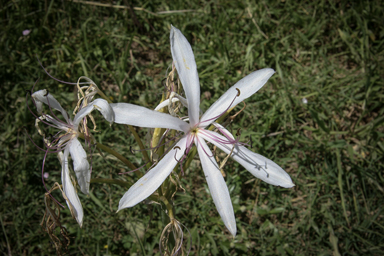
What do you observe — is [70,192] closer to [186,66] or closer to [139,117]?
[139,117]

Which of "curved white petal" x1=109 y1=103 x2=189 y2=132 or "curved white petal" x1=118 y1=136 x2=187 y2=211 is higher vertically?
"curved white petal" x1=109 y1=103 x2=189 y2=132

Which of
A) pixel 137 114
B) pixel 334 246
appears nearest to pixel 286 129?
pixel 334 246

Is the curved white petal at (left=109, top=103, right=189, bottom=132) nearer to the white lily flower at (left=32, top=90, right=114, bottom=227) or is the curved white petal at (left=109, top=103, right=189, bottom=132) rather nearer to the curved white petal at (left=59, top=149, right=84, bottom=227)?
the white lily flower at (left=32, top=90, right=114, bottom=227)

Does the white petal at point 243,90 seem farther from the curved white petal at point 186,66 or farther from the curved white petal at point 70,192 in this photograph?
the curved white petal at point 70,192

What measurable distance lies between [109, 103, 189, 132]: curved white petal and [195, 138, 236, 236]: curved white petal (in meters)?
0.20

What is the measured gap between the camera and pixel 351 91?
2.58m

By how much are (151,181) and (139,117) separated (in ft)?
0.88

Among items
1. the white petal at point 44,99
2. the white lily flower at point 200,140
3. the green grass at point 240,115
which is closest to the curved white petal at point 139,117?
the white lily flower at point 200,140

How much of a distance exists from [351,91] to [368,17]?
0.78 metres

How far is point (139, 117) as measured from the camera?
1.10 metres

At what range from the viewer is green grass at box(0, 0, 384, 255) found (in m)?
2.19

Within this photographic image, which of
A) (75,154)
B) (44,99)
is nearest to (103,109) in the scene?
(75,154)

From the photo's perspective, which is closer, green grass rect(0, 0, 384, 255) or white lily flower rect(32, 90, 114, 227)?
white lily flower rect(32, 90, 114, 227)

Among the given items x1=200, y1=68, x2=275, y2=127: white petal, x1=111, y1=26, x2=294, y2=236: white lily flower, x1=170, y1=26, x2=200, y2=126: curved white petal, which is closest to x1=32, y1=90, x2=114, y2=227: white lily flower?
x1=111, y1=26, x2=294, y2=236: white lily flower
